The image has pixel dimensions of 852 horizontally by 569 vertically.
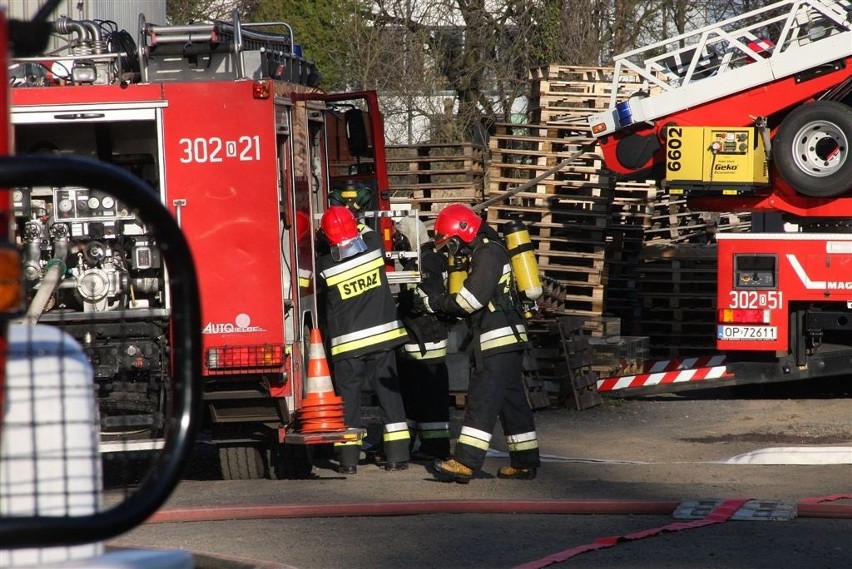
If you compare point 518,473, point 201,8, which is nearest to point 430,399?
point 518,473

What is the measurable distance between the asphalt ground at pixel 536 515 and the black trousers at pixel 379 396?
7.6 inches

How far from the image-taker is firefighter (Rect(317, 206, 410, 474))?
8719 mm

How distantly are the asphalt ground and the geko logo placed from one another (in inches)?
39.8

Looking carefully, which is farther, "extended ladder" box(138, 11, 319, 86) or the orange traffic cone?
the orange traffic cone

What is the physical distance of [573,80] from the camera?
14320 mm

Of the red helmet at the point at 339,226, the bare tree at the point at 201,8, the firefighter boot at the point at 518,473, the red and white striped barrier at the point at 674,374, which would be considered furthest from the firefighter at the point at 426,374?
the bare tree at the point at 201,8

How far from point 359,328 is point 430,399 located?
917 millimetres

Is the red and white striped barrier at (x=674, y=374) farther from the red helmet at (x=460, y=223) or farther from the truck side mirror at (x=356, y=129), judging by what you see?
the red helmet at (x=460, y=223)

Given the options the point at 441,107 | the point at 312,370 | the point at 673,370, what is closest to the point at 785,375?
the point at 673,370

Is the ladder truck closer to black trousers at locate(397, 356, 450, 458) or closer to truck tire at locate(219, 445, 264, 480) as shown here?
black trousers at locate(397, 356, 450, 458)

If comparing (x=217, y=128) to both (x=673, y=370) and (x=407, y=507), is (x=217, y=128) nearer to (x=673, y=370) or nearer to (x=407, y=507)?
(x=407, y=507)

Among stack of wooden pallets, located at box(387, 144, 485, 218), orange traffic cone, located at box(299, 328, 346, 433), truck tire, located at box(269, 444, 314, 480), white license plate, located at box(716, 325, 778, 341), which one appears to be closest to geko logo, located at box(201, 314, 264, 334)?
orange traffic cone, located at box(299, 328, 346, 433)

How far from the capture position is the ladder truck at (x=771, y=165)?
11.0 m

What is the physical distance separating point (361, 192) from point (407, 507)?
3.11 meters
